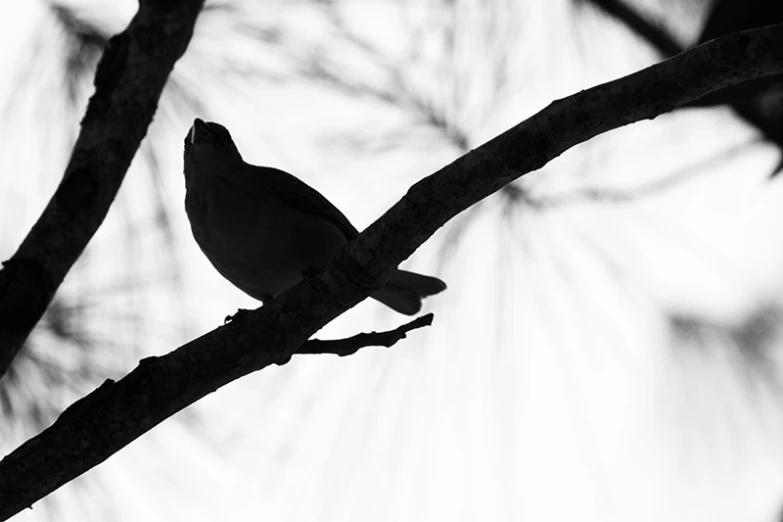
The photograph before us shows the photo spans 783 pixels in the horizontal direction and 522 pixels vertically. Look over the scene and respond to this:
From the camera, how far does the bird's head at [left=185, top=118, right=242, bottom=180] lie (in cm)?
262

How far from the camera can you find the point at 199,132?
2.76 metres

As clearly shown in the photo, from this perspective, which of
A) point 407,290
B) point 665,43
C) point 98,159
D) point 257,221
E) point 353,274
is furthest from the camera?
point 407,290

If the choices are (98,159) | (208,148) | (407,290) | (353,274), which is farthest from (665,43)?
(98,159)

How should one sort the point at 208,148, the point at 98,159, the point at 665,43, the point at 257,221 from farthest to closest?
the point at 208,148 → the point at 257,221 → the point at 665,43 → the point at 98,159

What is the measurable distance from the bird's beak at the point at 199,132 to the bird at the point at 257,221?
0.04 m

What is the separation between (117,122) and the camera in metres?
2.25

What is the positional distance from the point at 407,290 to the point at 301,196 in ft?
1.63

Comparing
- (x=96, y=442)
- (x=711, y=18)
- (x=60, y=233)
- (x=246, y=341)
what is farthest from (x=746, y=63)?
(x=60, y=233)

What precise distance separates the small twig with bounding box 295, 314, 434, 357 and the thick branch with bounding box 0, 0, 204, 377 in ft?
1.90

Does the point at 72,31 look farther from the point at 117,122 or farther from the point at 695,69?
the point at 695,69

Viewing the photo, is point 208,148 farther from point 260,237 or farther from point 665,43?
point 665,43

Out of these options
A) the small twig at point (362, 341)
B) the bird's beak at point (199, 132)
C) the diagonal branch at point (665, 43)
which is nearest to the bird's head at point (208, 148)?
the bird's beak at point (199, 132)

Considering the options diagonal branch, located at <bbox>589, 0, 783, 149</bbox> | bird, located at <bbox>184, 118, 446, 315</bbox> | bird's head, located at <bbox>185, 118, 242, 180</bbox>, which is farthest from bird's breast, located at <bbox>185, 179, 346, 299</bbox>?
diagonal branch, located at <bbox>589, 0, 783, 149</bbox>

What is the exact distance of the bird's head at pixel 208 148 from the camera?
2625 mm
